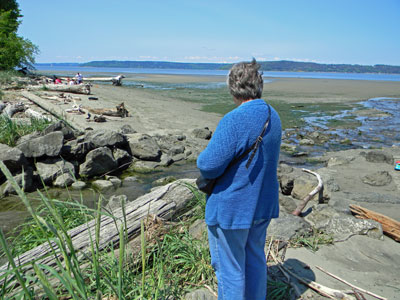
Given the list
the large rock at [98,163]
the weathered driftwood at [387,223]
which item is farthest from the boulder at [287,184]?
the large rock at [98,163]

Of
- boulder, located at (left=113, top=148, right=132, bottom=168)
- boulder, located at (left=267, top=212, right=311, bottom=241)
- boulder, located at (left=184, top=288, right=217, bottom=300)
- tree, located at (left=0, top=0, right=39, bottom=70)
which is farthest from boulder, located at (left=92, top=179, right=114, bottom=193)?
tree, located at (left=0, top=0, right=39, bottom=70)

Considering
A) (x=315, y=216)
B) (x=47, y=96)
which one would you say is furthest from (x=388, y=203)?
(x=47, y=96)

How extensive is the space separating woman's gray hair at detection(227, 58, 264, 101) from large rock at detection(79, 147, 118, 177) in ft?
23.0

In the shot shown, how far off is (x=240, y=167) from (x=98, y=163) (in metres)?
7.16

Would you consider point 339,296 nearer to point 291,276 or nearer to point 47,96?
point 291,276

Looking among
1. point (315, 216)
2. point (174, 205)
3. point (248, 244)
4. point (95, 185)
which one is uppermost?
point (248, 244)

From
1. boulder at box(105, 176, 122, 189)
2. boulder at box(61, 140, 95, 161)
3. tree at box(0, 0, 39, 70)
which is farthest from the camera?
tree at box(0, 0, 39, 70)

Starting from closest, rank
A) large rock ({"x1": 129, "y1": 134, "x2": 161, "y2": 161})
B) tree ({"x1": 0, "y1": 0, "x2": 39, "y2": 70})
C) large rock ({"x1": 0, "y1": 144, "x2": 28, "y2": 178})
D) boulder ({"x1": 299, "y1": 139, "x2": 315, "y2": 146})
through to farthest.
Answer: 1. large rock ({"x1": 0, "y1": 144, "x2": 28, "y2": 178})
2. large rock ({"x1": 129, "y1": 134, "x2": 161, "y2": 161})
3. boulder ({"x1": 299, "y1": 139, "x2": 315, "y2": 146})
4. tree ({"x1": 0, "y1": 0, "x2": 39, "y2": 70})

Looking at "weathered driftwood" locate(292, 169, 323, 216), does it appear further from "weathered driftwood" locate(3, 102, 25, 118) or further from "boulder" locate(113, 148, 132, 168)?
"weathered driftwood" locate(3, 102, 25, 118)

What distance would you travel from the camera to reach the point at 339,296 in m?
2.89

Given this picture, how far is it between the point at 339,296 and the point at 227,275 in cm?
132

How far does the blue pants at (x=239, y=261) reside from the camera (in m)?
2.23

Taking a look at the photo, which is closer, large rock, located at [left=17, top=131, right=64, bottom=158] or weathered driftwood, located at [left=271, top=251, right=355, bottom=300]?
weathered driftwood, located at [left=271, top=251, right=355, bottom=300]

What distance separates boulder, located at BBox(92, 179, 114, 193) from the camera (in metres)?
7.78
